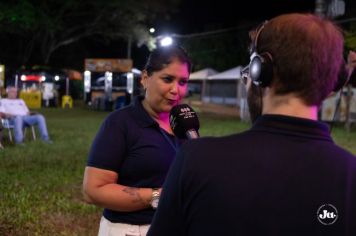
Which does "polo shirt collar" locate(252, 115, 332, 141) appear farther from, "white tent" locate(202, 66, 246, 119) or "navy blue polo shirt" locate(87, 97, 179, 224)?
"white tent" locate(202, 66, 246, 119)

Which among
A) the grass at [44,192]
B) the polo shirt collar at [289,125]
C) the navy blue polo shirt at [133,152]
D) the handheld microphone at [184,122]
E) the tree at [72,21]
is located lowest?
the grass at [44,192]

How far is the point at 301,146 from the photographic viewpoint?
132 cm

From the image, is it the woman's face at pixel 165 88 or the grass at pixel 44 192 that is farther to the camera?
the grass at pixel 44 192

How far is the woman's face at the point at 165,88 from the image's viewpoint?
8.57 ft

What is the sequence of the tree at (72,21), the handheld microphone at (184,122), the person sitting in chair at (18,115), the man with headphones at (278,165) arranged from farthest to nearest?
the tree at (72,21) → the person sitting in chair at (18,115) → the handheld microphone at (184,122) → the man with headphones at (278,165)

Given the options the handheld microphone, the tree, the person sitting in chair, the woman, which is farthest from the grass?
the tree

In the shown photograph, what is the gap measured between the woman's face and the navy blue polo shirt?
136 mm

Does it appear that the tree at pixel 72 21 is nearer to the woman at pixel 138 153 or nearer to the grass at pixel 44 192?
the grass at pixel 44 192

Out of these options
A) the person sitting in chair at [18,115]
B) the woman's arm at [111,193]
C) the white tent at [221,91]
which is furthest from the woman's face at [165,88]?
the white tent at [221,91]

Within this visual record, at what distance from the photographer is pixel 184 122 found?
2221 millimetres

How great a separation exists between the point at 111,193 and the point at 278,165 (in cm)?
122

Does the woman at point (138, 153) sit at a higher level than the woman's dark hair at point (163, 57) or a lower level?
lower

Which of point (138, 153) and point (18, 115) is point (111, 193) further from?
point (18, 115)

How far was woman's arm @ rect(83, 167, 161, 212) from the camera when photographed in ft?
7.77
